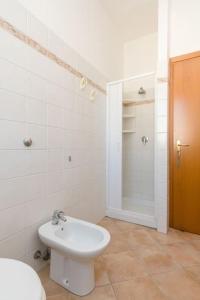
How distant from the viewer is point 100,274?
1.42m

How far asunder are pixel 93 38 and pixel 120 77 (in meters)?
0.89

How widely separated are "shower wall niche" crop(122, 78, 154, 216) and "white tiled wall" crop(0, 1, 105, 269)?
119 centimetres

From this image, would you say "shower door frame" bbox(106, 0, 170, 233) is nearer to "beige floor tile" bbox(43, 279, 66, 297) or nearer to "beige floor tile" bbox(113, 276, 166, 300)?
"beige floor tile" bbox(113, 276, 166, 300)

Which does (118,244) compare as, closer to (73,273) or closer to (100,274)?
(100,274)

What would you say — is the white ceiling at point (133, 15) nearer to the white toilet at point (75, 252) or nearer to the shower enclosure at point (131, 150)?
the shower enclosure at point (131, 150)

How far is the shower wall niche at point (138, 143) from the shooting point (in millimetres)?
2918

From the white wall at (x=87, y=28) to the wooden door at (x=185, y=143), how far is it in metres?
0.91

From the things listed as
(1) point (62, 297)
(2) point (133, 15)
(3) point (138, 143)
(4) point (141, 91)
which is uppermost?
(2) point (133, 15)

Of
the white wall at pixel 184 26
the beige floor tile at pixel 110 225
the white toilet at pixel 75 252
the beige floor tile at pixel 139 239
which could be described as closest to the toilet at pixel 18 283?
the white toilet at pixel 75 252

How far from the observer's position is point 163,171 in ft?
6.79

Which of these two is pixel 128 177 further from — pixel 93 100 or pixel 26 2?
pixel 26 2

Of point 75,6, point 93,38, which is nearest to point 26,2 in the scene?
point 75,6

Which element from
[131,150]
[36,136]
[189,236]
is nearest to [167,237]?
[189,236]

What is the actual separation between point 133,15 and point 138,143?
1.88 metres
